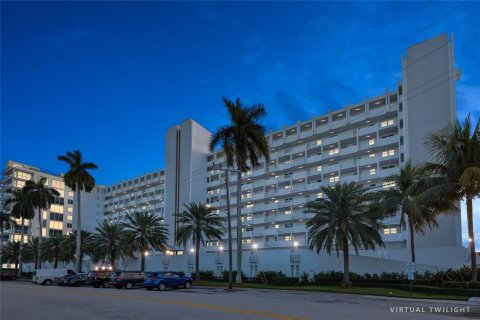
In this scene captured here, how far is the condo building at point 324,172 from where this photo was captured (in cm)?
6191

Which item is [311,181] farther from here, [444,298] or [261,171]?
[444,298]

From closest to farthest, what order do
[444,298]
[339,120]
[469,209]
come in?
[444,298], [469,209], [339,120]

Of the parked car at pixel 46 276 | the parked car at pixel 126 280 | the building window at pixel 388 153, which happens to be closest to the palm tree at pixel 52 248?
the parked car at pixel 46 276

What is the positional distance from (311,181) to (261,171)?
46.6 feet

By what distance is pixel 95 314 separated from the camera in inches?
797

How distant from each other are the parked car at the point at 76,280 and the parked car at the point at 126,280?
1008cm

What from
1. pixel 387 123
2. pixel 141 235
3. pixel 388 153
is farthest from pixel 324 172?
pixel 141 235

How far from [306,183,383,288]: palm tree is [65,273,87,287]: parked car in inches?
1085

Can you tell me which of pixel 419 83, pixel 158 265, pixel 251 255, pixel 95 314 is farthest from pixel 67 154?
pixel 95 314

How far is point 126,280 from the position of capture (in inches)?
1873

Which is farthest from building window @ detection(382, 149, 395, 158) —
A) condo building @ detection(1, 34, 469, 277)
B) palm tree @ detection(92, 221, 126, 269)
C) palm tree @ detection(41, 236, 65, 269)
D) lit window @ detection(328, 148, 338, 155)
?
palm tree @ detection(41, 236, 65, 269)

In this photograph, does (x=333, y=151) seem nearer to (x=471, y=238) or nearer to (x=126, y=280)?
(x=126, y=280)

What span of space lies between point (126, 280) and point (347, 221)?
22.0 meters

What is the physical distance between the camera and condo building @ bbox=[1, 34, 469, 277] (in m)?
61.9
